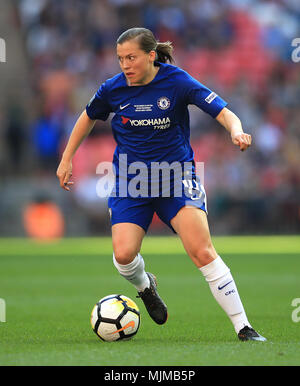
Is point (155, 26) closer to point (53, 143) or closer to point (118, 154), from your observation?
point (53, 143)

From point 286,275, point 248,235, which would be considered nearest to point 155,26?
point 248,235

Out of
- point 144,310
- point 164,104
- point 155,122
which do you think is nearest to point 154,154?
point 155,122

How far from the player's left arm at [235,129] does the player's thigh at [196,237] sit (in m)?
0.65

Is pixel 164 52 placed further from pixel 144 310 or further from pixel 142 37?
pixel 144 310

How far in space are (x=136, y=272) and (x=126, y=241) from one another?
1.13ft

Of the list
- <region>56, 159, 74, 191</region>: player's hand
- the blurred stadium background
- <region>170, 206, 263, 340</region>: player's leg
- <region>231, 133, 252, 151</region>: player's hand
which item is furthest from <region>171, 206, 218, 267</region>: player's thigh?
the blurred stadium background

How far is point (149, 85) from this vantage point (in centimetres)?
603

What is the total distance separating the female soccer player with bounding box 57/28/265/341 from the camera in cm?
577

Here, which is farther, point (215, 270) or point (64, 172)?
point (64, 172)

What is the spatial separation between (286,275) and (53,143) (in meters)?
9.34

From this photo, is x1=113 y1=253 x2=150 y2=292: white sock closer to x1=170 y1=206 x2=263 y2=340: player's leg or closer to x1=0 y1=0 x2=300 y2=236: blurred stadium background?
x1=170 y1=206 x2=263 y2=340: player's leg

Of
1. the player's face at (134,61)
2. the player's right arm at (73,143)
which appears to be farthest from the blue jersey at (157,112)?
the player's right arm at (73,143)

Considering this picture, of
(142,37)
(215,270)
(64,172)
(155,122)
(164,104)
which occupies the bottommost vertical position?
(215,270)

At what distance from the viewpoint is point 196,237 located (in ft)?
18.8
